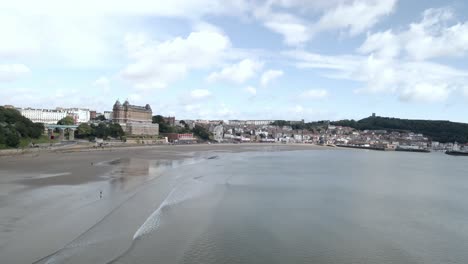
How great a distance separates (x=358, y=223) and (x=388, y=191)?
9588 millimetres

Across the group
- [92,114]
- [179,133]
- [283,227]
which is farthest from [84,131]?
[92,114]

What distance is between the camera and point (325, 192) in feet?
68.4

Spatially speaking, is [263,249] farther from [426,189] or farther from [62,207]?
[426,189]

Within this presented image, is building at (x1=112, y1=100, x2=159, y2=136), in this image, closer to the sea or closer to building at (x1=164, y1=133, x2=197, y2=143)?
building at (x1=164, y1=133, x2=197, y2=143)

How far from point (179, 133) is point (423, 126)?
325 ft

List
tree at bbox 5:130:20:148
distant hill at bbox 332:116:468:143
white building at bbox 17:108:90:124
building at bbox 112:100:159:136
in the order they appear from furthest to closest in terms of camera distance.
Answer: distant hill at bbox 332:116:468:143 → white building at bbox 17:108:90:124 → building at bbox 112:100:159:136 → tree at bbox 5:130:20:148

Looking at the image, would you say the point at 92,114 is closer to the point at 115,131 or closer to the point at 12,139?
the point at 115,131

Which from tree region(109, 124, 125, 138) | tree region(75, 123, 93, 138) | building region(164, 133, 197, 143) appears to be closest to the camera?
tree region(75, 123, 93, 138)

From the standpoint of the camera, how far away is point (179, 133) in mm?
Answer: 90875

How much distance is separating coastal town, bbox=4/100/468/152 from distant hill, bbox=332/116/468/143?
3.81 m

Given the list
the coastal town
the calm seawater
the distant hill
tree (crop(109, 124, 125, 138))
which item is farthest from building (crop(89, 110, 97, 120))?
the calm seawater

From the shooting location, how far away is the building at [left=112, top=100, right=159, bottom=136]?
79.8m

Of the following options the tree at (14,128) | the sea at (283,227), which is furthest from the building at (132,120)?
the sea at (283,227)

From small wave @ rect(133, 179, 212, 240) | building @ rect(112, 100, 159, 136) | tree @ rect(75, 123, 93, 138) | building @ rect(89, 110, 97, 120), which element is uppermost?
building @ rect(89, 110, 97, 120)
